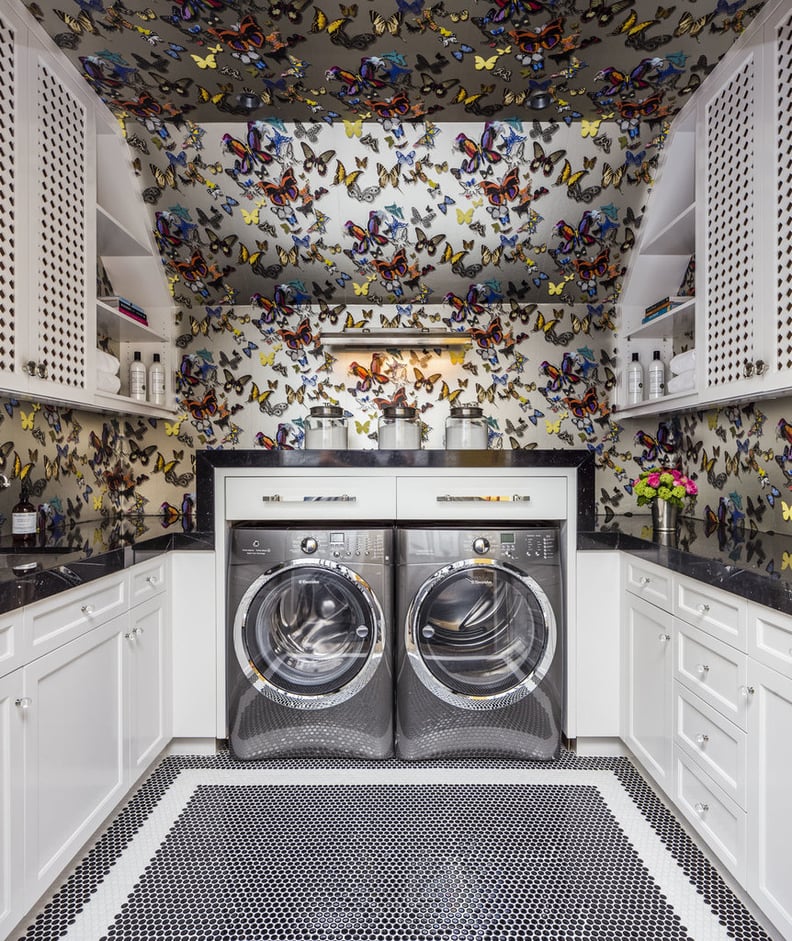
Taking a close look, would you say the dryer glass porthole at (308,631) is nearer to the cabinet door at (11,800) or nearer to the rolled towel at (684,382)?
the cabinet door at (11,800)

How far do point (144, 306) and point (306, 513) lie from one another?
1.50m

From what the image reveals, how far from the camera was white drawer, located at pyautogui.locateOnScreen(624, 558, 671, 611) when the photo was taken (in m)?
2.01

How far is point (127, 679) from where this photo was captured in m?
2.01

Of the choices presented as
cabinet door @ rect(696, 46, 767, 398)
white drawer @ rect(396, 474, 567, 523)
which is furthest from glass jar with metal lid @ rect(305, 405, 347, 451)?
cabinet door @ rect(696, 46, 767, 398)

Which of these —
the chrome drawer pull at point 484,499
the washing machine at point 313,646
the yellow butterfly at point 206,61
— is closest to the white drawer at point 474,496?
the chrome drawer pull at point 484,499

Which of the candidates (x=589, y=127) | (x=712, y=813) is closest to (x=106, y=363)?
(x=589, y=127)

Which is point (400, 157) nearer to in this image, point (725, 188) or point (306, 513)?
point (725, 188)

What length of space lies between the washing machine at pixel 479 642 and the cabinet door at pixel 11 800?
1.34 metres

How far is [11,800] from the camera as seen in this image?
1.38 metres

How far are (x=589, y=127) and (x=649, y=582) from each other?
5.87ft

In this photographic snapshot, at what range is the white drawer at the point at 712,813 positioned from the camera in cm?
156

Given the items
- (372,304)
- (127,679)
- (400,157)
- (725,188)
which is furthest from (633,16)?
(127,679)

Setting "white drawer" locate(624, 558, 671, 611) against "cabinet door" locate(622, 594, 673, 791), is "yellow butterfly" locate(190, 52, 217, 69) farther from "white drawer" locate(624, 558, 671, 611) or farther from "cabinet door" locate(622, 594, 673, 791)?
"cabinet door" locate(622, 594, 673, 791)

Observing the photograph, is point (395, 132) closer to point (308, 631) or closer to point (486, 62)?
point (486, 62)
